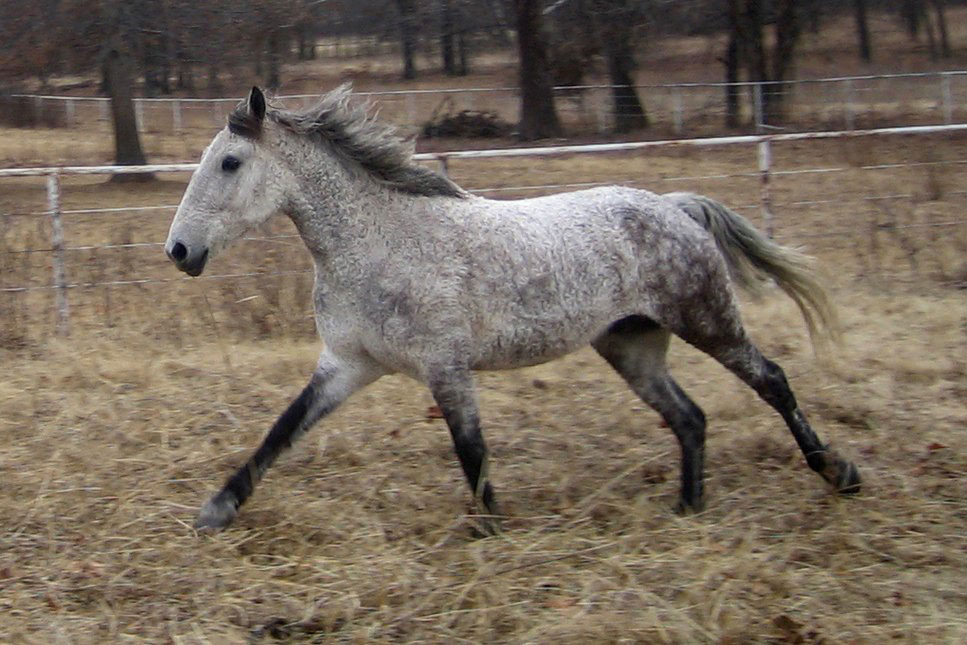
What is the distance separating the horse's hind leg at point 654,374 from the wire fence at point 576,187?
1.74 meters

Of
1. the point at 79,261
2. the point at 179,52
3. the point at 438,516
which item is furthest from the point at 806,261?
the point at 179,52

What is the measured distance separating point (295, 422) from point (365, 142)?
115 centimetres

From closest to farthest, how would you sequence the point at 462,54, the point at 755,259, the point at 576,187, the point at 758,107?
the point at 755,259
the point at 576,187
the point at 758,107
the point at 462,54

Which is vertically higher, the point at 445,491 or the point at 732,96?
the point at 732,96

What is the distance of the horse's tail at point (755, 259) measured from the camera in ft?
17.1

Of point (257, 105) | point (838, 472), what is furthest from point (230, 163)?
point (838, 472)

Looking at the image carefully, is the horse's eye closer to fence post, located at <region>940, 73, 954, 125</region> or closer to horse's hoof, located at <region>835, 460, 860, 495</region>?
horse's hoof, located at <region>835, 460, 860, 495</region>

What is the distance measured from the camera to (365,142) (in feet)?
15.6

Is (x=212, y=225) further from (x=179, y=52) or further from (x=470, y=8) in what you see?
(x=470, y=8)

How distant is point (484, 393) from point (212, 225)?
8.67ft

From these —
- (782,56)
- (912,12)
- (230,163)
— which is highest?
(912,12)

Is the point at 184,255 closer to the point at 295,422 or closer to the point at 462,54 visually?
the point at 295,422

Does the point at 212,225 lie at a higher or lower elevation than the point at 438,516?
higher

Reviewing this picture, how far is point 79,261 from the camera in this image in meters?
10.5
